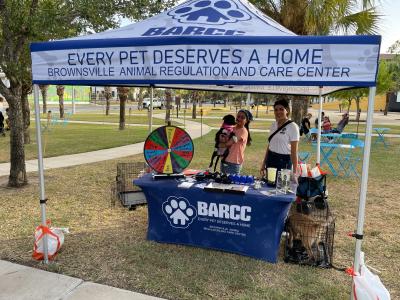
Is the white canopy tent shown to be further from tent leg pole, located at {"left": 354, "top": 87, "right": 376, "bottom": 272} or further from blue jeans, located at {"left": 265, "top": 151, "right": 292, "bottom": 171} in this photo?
blue jeans, located at {"left": 265, "top": 151, "right": 292, "bottom": 171}

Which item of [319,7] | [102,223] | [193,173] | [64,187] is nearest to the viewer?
[193,173]

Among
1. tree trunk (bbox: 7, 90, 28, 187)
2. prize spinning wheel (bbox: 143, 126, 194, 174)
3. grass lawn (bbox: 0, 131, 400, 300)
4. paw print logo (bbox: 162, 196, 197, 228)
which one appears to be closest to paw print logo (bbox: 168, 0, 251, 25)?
prize spinning wheel (bbox: 143, 126, 194, 174)

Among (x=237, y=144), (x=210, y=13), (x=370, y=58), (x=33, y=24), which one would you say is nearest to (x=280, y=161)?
(x=237, y=144)

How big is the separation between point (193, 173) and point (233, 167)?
2.86 ft

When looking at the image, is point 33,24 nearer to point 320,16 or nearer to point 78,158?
point 78,158

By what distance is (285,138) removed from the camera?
16.9 ft

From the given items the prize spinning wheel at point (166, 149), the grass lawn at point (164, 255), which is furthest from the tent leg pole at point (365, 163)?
the prize spinning wheel at point (166, 149)

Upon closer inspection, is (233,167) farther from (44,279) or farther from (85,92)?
(85,92)

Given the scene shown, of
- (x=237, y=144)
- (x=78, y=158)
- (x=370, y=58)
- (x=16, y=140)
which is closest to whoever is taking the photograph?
(x=370, y=58)

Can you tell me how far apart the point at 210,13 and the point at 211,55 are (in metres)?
1.01

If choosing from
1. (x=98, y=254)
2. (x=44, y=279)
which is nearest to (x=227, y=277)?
(x=98, y=254)

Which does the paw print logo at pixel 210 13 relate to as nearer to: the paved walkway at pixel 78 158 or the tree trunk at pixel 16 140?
the tree trunk at pixel 16 140

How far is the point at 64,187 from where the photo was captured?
7.87 m

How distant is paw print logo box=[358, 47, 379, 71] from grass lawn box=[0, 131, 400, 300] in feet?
7.23
